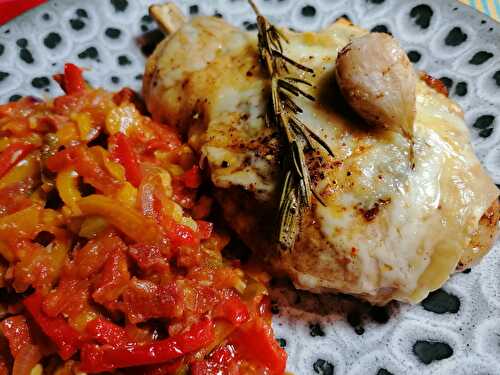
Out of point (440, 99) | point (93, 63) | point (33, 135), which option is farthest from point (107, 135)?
point (440, 99)

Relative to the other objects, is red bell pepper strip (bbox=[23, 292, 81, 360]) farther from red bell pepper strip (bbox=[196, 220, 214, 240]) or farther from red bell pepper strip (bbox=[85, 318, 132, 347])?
red bell pepper strip (bbox=[196, 220, 214, 240])

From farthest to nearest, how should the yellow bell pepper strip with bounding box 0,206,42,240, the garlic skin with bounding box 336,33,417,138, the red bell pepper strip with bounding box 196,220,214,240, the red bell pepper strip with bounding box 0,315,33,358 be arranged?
1. the red bell pepper strip with bounding box 196,220,214,240
2. the yellow bell pepper strip with bounding box 0,206,42,240
3. the red bell pepper strip with bounding box 0,315,33,358
4. the garlic skin with bounding box 336,33,417,138

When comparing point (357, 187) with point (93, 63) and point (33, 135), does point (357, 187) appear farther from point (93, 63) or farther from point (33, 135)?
point (93, 63)

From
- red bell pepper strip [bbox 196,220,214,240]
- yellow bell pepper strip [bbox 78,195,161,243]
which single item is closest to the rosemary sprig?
red bell pepper strip [bbox 196,220,214,240]

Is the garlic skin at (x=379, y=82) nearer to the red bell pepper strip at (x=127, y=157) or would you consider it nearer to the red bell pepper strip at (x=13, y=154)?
the red bell pepper strip at (x=127, y=157)

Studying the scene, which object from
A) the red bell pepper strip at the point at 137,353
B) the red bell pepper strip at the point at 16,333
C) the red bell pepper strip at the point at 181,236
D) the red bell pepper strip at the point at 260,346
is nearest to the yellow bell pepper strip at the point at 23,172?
the red bell pepper strip at the point at 16,333

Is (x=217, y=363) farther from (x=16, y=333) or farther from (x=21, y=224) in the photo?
(x=21, y=224)
